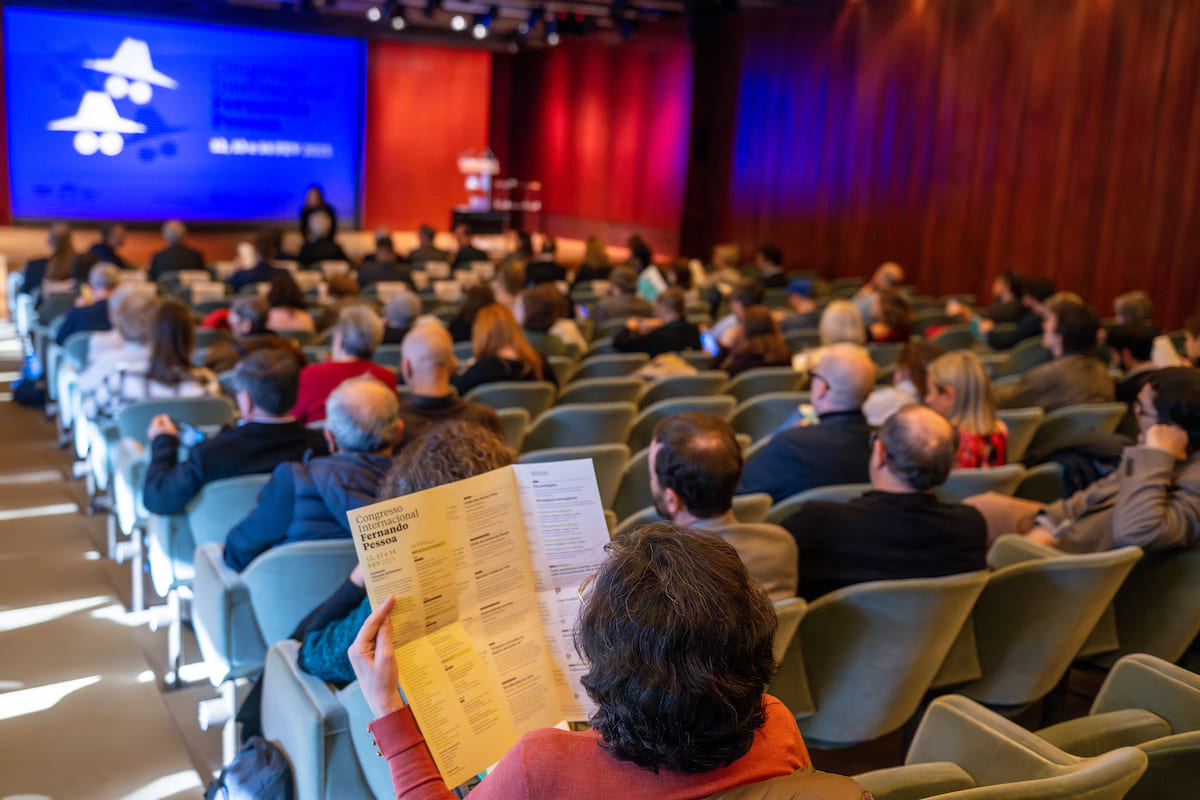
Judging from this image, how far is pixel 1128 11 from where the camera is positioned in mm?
8992

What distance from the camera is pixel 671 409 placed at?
443 cm

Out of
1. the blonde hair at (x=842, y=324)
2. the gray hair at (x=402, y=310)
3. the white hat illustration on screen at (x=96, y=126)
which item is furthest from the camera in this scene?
the white hat illustration on screen at (x=96, y=126)

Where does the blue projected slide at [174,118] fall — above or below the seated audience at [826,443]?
above

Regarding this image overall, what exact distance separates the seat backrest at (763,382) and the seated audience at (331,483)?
281 centimetres

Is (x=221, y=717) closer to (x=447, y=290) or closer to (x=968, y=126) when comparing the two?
(x=447, y=290)

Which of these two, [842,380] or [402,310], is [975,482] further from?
[402,310]

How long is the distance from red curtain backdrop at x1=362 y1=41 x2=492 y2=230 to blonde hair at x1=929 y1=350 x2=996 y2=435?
47.4ft

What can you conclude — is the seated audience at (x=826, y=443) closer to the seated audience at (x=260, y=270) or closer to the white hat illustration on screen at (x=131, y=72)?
the seated audience at (x=260, y=270)

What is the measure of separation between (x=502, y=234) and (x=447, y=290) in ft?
24.6

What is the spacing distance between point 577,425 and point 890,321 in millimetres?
3230

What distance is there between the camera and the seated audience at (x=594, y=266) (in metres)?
10.5

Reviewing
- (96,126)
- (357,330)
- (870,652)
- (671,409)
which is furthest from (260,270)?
(96,126)

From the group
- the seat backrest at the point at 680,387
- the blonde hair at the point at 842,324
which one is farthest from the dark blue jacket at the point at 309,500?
the blonde hair at the point at 842,324

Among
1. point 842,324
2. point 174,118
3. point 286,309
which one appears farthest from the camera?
point 174,118
